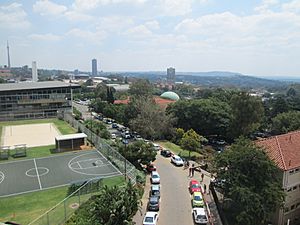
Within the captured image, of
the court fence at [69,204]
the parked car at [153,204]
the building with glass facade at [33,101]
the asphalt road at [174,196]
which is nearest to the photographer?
the court fence at [69,204]

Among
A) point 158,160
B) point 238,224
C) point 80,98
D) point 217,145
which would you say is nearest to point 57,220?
A: point 238,224

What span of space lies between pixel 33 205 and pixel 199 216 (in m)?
13.8

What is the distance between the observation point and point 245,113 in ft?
180

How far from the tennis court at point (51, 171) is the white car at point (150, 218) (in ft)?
30.3

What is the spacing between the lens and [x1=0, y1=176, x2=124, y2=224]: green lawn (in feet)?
73.8

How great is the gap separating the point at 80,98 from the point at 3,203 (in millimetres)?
112085

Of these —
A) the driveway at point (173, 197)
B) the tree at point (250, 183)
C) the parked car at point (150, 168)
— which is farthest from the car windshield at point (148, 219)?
the parked car at point (150, 168)

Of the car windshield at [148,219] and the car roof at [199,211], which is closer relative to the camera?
the car windshield at [148,219]

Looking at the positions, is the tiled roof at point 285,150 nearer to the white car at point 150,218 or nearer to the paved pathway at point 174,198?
the paved pathway at point 174,198

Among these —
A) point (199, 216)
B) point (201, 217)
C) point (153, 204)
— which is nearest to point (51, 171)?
point (153, 204)

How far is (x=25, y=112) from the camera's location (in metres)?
66.2

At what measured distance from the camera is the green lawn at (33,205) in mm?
22500

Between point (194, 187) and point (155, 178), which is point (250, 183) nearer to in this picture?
point (194, 187)

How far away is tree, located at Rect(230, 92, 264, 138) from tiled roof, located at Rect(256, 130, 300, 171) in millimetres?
22180
